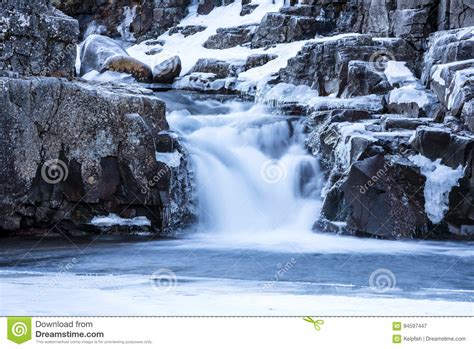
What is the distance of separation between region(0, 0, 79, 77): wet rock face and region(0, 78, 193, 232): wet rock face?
0.69m

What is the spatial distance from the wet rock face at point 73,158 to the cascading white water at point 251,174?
99 centimetres

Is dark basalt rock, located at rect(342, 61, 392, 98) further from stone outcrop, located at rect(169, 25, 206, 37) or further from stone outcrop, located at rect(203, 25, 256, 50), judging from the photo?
stone outcrop, located at rect(169, 25, 206, 37)

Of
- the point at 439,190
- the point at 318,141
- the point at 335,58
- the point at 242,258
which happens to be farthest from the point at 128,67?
the point at 242,258

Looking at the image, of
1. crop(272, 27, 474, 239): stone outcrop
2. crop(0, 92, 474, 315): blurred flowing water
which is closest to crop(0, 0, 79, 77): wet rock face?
crop(0, 92, 474, 315): blurred flowing water

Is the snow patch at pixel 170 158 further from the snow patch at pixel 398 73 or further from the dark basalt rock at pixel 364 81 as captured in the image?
the snow patch at pixel 398 73

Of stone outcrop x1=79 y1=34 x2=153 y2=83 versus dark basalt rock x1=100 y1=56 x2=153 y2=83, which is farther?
stone outcrop x1=79 y1=34 x2=153 y2=83

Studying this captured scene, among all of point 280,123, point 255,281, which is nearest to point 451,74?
point 280,123

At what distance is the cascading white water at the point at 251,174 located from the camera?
→ 1387 centimetres

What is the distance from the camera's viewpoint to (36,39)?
1340 centimetres

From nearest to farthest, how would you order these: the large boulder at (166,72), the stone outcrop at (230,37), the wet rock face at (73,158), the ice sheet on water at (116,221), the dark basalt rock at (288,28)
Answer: the wet rock face at (73,158)
the ice sheet on water at (116,221)
the large boulder at (166,72)
the dark basalt rock at (288,28)
the stone outcrop at (230,37)

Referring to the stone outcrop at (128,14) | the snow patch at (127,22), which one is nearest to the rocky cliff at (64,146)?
the stone outcrop at (128,14)

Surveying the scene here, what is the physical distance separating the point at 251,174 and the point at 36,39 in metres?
4.79

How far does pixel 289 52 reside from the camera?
2264 cm

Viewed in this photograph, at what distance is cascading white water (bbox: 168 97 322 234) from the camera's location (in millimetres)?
13867
